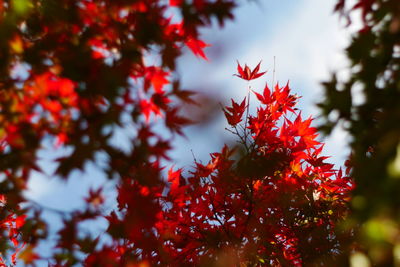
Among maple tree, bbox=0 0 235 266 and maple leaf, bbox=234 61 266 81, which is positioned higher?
maple leaf, bbox=234 61 266 81

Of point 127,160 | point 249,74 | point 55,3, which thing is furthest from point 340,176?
point 55,3

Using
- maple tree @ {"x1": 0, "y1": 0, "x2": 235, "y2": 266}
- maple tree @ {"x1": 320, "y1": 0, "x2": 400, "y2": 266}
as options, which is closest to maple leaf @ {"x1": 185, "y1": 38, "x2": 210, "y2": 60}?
maple tree @ {"x1": 0, "y1": 0, "x2": 235, "y2": 266}

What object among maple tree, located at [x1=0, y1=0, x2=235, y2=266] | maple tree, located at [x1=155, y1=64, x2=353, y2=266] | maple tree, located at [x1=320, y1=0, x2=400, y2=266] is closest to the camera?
maple tree, located at [x1=320, y1=0, x2=400, y2=266]

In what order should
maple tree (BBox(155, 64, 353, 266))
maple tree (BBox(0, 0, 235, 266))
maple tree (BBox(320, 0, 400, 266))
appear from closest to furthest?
maple tree (BBox(320, 0, 400, 266)) < maple tree (BBox(0, 0, 235, 266)) < maple tree (BBox(155, 64, 353, 266))

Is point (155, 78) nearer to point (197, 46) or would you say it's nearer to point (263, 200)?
point (197, 46)

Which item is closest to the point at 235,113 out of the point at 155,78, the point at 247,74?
the point at 247,74

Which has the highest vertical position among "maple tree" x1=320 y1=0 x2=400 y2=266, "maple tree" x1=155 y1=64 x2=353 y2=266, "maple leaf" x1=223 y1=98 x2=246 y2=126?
"maple leaf" x1=223 y1=98 x2=246 y2=126

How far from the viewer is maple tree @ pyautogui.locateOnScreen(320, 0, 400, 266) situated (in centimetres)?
120

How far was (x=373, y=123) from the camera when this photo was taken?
73.1 inches

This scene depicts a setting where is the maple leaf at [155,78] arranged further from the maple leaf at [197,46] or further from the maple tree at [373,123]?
Result: the maple tree at [373,123]

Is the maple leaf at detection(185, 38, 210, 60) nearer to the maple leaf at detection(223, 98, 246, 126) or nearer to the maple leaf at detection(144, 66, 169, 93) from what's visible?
the maple leaf at detection(144, 66, 169, 93)

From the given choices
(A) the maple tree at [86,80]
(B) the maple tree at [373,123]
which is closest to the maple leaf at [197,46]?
(A) the maple tree at [86,80]

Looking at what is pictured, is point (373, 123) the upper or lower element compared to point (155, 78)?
lower

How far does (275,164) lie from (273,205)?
48 cm
